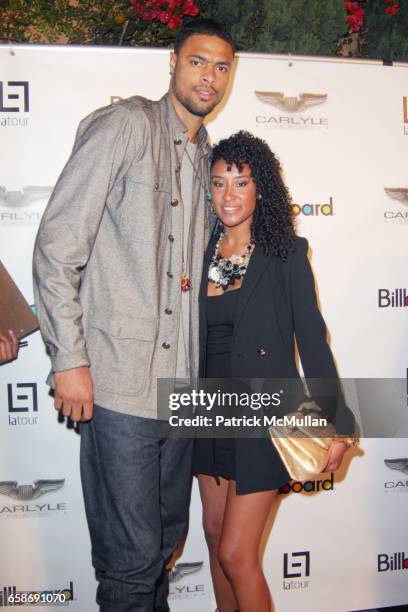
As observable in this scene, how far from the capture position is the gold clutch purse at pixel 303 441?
183 cm

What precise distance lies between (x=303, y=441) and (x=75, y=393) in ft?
2.48

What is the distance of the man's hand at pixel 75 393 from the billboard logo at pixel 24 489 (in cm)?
102

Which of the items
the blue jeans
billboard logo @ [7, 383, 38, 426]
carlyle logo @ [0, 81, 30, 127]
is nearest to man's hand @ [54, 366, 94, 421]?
the blue jeans

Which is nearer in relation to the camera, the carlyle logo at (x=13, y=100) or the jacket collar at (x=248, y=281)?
the jacket collar at (x=248, y=281)

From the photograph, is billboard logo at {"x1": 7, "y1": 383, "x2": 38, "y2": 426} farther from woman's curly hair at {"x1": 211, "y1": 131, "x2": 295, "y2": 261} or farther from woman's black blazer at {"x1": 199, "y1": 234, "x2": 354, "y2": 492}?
woman's curly hair at {"x1": 211, "y1": 131, "x2": 295, "y2": 261}

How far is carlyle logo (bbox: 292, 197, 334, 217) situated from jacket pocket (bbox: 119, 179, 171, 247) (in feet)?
3.41

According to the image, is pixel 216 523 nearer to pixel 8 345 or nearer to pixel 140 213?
pixel 8 345

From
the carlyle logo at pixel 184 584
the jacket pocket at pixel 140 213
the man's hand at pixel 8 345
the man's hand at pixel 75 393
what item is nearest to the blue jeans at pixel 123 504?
the man's hand at pixel 75 393

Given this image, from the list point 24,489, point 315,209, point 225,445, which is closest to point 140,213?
point 225,445

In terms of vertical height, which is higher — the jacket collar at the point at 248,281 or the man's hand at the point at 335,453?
the jacket collar at the point at 248,281

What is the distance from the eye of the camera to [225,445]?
6.68 ft

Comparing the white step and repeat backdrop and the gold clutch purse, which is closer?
the gold clutch purse

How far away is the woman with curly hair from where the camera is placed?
1921mm

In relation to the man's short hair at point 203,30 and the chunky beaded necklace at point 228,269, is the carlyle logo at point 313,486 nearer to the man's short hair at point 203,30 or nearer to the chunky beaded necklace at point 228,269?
the chunky beaded necklace at point 228,269
